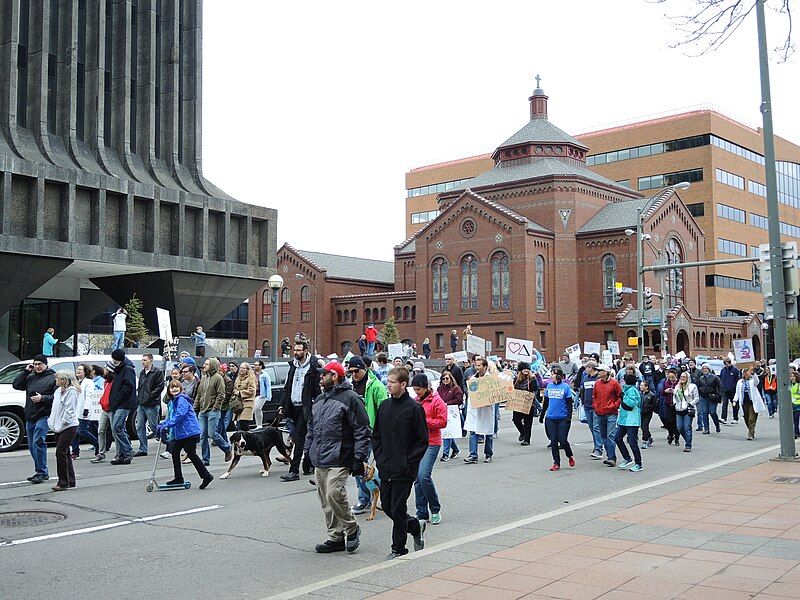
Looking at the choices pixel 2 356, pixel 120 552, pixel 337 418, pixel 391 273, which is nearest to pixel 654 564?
pixel 337 418

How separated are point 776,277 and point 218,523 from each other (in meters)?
10.7

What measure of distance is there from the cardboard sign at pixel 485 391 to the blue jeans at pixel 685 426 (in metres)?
4.26

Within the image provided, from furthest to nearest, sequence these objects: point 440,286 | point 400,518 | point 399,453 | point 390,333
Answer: point 440,286 → point 390,333 → point 399,453 → point 400,518

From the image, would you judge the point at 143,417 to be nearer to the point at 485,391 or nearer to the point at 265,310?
the point at 485,391

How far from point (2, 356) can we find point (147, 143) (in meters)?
11.8

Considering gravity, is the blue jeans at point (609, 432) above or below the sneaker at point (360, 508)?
above

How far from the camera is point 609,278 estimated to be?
2450 inches

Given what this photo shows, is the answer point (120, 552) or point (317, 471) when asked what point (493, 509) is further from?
point (120, 552)

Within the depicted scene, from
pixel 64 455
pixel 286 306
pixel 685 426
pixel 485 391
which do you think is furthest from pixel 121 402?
pixel 286 306

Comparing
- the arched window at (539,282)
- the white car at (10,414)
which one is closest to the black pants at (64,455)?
the white car at (10,414)

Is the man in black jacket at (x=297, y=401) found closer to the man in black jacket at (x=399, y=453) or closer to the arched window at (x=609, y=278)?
the man in black jacket at (x=399, y=453)

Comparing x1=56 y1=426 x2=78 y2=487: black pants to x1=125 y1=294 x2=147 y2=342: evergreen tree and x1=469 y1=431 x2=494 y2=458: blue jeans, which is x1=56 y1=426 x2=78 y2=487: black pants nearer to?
x1=469 y1=431 x2=494 y2=458: blue jeans

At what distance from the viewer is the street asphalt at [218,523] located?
23.0 feet

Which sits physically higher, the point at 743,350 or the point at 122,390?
the point at 743,350
